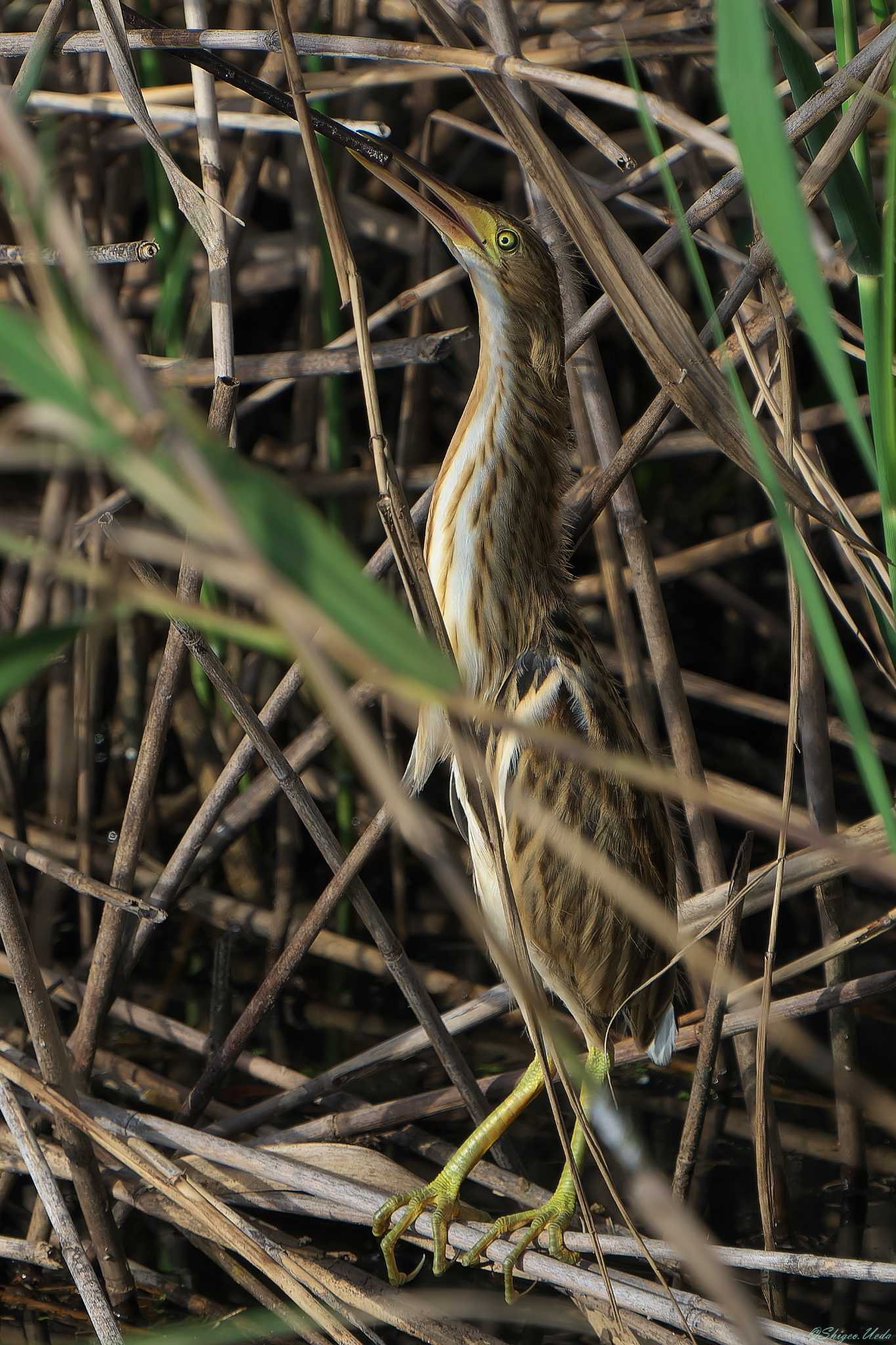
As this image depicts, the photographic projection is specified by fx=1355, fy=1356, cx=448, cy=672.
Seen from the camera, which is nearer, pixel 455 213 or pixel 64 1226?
pixel 64 1226

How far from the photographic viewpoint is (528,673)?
184 centimetres

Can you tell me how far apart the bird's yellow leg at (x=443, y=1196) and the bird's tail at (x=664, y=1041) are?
0.59 ft

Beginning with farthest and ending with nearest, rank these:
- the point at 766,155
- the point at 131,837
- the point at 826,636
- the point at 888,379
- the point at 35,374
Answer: the point at 131,837, the point at 888,379, the point at 826,636, the point at 766,155, the point at 35,374

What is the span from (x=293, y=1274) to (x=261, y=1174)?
0.54ft

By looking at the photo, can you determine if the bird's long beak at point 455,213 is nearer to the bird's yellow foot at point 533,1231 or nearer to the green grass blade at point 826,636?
the green grass blade at point 826,636

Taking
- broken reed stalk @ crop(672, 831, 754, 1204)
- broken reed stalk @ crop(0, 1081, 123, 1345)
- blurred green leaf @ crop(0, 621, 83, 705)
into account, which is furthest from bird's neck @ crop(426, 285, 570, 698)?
blurred green leaf @ crop(0, 621, 83, 705)

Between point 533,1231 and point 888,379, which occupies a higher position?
point 888,379

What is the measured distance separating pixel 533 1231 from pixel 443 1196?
0.12 metres

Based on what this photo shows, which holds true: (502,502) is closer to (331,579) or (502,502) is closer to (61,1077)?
(61,1077)

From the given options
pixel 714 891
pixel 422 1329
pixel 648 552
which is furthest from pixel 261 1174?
pixel 648 552

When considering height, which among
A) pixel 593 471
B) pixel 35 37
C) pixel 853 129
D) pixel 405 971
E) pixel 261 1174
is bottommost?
pixel 261 1174

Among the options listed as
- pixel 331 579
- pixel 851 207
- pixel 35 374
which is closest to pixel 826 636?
pixel 331 579

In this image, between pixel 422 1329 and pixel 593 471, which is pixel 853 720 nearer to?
pixel 422 1329

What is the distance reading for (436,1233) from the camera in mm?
1699
